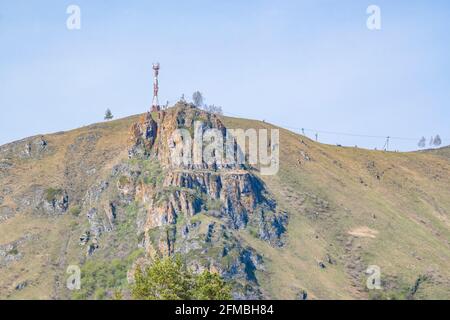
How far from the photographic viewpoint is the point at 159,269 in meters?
99.6
